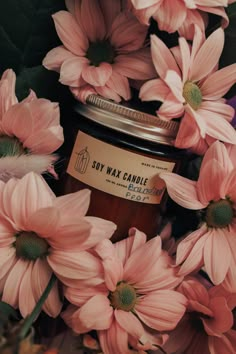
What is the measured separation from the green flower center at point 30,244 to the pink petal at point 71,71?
0.15 m

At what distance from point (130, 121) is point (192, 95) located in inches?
2.6

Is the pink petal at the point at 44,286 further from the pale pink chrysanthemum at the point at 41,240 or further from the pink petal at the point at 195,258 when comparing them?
the pink petal at the point at 195,258

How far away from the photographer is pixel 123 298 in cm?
55

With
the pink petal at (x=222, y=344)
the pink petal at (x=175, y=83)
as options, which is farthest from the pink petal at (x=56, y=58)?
the pink petal at (x=222, y=344)

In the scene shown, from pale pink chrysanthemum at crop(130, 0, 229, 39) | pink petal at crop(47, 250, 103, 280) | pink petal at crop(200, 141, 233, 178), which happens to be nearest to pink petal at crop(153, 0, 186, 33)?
pale pink chrysanthemum at crop(130, 0, 229, 39)

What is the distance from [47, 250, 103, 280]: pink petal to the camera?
525mm

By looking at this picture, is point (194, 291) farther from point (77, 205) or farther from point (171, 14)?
point (171, 14)

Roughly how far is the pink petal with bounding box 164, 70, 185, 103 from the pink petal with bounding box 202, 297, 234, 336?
0.67ft

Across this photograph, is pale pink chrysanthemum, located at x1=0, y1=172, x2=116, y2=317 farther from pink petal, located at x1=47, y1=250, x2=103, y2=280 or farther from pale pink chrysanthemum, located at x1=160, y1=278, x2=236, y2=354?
pale pink chrysanthemum, located at x1=160, y1=278, x2=236, y2=354

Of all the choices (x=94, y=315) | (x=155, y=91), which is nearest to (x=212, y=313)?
(x=94, y=315)

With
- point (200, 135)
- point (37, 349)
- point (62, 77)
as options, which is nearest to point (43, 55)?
point (62, 77)

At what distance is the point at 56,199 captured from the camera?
21.1 inches

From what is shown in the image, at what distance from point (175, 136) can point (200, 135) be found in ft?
0.10

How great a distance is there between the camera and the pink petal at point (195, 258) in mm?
560
